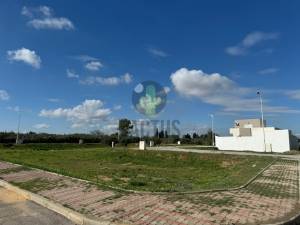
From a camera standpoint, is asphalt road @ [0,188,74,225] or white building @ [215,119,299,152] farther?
white building @ [215,119,299,152]

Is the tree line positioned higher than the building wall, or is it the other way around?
the building wall

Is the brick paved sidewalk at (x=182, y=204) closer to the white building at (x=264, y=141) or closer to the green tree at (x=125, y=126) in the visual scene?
the white building at (x=264, y=141)

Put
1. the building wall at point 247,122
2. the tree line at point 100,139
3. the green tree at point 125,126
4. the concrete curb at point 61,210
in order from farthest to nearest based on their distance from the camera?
the green tree at point 125,126
the building wall at point 247,122
the tree line at point 100,139
the concrete curb at point 61,210

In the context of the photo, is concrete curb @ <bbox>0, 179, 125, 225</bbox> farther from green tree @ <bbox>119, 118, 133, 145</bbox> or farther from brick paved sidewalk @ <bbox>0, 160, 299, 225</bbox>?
green tree @ <bbox>119, 118, 133, 145</bbox>

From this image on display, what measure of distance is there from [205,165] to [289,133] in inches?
1032

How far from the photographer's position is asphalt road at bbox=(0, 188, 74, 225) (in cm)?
674

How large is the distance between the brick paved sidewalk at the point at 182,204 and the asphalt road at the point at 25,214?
512 millimetres

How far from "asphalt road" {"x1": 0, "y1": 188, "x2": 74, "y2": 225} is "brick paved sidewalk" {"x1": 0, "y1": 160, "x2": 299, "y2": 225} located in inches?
20.1

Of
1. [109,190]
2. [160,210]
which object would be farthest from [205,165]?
[160,210]

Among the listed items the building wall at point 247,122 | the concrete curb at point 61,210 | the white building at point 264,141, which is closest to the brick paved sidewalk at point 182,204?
the concrete curb at point 61,210

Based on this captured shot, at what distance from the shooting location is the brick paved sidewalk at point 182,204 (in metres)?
6.33

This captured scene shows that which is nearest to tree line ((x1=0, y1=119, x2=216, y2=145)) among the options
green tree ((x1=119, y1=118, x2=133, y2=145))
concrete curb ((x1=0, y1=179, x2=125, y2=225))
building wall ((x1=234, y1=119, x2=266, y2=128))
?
green tree ((x1=119, y1=118, x2=133, y2=145))

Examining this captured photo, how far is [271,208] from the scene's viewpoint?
281 inches

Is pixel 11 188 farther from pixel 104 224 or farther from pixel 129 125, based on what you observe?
pixel 129 125
